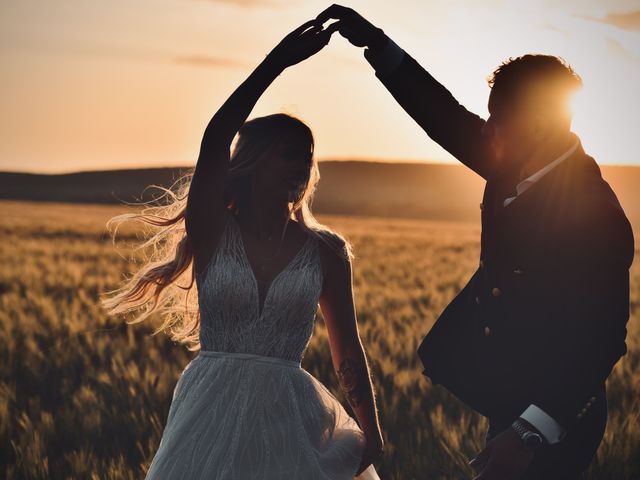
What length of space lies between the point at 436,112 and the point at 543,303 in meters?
0.90

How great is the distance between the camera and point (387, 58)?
3230 millimetres

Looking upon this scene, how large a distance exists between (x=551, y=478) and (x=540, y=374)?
1.23 feet

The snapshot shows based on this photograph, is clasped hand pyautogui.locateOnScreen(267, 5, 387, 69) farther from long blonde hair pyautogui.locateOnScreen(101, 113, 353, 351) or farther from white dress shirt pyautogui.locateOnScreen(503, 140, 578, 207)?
white dress shirt pyautogui.locateOnScreen(503, 140, 578, 207)

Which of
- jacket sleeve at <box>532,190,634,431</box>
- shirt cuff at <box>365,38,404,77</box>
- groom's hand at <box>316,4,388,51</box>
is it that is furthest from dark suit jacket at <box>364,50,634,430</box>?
groom's hand at <box>316,4,388,51</box>

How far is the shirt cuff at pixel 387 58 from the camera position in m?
3.22

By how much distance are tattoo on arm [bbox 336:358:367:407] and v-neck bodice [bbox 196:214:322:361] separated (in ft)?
0.68

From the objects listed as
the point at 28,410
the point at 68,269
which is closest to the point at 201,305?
the point at 28,410

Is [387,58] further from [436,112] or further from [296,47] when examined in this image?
[296,47]

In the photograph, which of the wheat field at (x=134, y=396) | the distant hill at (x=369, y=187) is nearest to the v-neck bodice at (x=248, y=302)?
the wheat field at (x=134, y=396)

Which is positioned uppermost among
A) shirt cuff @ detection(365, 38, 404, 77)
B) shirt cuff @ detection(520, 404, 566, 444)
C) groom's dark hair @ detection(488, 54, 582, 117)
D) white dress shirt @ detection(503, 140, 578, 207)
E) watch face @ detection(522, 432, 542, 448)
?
shirt cuff @ detection(365, 38, 404, 77)

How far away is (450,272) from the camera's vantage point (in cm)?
1497

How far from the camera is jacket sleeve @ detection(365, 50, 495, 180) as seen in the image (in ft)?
10.8

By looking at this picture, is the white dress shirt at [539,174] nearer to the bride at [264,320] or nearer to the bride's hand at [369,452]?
the bride at [264,320]

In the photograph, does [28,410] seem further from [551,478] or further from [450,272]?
[450,272]
